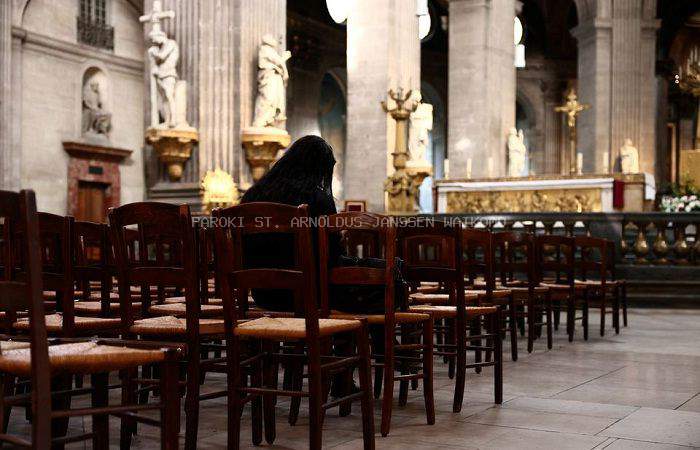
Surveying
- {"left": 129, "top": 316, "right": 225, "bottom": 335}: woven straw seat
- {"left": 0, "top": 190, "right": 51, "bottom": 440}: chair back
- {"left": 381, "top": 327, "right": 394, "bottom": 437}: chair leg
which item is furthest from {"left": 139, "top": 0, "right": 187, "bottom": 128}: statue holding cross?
{"left": 0, "top": 190, "right": 51, "bottom": 440}: chair back

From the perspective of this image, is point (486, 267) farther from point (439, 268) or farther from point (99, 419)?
point (99, 419)

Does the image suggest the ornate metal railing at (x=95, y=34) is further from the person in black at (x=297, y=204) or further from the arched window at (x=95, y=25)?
the person in black at (x=297, y=204)

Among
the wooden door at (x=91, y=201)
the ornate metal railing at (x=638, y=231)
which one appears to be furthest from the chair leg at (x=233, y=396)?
the wooden door at (x=91, y=201)

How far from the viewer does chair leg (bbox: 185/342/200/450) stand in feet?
12.6

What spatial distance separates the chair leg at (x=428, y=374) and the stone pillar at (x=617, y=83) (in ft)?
71.0

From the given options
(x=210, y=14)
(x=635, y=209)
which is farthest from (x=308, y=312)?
(x=635, y=209)

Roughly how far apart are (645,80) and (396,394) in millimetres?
22461

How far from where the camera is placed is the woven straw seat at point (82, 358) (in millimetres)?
2953

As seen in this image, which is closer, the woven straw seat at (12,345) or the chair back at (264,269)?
the woven straw seat at (12,345)

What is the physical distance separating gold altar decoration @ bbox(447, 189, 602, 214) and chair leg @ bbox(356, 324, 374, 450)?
45.8ft

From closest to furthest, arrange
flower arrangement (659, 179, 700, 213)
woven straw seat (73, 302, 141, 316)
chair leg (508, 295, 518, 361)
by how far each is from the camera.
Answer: woven straw seat (73, 302, 141, 316) → chair leg (508, 295, 518, 361) → flower arrangement (659, 179, 700, 213)

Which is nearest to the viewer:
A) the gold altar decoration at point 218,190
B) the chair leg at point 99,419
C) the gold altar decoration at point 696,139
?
the chair leg at point 99,419

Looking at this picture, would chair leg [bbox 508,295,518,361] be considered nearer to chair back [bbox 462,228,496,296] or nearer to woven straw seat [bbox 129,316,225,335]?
chair back [bbox 462,228,496,296]

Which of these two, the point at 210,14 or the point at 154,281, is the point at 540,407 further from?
the point at 210,14
